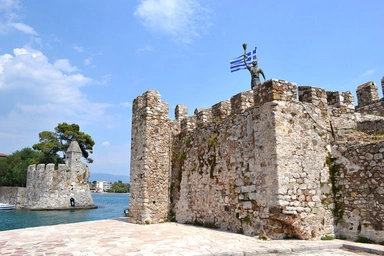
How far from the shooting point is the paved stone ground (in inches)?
251

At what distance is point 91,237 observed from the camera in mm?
8602

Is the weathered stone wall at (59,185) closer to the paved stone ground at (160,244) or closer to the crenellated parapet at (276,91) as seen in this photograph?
the paved stone ground at (160,244)

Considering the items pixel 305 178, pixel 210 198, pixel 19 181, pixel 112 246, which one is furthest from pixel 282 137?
pixel 19 181

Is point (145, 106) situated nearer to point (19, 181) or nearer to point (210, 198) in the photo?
point (210, 198)

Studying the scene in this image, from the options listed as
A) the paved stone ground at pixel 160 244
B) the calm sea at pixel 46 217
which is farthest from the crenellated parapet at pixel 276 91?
the calm sea at pixel 46 217

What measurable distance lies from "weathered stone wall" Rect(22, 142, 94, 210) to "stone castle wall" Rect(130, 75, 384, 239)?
2910 cm

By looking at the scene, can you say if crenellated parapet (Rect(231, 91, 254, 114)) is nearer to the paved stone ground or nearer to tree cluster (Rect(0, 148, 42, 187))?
the paved stone ground

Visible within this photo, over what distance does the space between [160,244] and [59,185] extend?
34.4 m

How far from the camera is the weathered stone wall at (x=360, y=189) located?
7156mm

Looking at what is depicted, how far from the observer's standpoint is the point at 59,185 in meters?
37.7

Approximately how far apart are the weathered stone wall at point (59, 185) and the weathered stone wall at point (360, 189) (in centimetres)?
3605

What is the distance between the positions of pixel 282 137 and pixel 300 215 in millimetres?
2019

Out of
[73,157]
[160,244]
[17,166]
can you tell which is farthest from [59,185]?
[160,244]

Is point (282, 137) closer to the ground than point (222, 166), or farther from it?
farther from it
